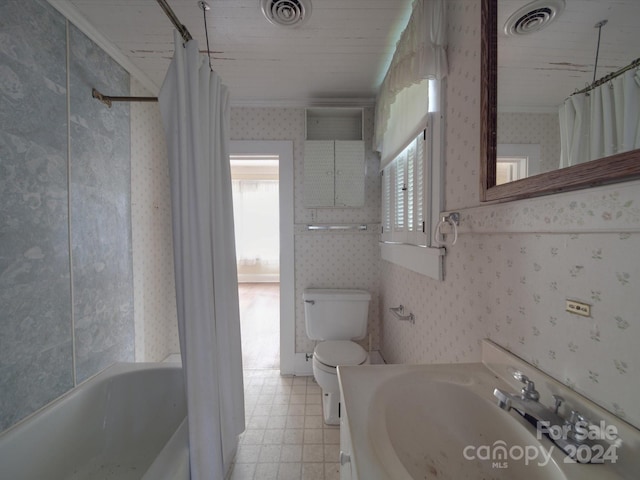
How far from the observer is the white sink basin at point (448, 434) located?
19.9 inches

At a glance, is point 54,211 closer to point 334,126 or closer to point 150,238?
point 150,238

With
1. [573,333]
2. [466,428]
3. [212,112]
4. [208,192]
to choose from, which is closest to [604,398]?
[573,333]

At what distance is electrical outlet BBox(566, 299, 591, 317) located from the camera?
0.51 m

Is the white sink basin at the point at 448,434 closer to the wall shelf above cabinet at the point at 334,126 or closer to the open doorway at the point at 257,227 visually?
the wall shelf above cabinet at the point at 334,126

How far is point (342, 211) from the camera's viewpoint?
216 cm

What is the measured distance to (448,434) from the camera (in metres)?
0.66

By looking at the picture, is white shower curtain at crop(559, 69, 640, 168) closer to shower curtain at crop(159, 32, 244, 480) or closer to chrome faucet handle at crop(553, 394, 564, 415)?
chrome faucet handle at crop(553, 394, 564, 415)

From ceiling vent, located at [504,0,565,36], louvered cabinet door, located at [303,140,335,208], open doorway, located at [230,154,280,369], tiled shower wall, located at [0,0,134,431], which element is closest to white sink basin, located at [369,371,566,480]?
ceiling vent, located at [504,0,565,36]

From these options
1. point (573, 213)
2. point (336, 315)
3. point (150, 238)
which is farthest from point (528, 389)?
point (150, 238)

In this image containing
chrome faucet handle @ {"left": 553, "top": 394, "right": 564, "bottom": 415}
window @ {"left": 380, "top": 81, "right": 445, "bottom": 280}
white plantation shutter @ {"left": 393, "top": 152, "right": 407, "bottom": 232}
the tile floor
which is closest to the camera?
chrome faucet handle @ {"left": 553, "top": 394, "right": 564, "bottom": 415}

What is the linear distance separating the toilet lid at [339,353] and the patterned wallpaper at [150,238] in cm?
134

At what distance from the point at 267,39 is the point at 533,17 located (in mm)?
1325

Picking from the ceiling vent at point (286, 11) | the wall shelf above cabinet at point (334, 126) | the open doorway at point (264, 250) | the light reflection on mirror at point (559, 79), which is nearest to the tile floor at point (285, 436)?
the open doorway at point (264, 250)

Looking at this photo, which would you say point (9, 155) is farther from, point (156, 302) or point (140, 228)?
point (156, 302)
